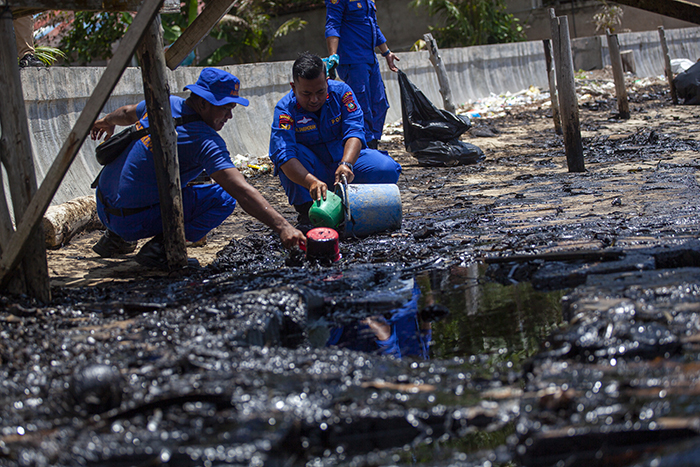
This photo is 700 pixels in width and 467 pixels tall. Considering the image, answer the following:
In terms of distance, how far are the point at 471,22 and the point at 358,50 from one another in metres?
14.0

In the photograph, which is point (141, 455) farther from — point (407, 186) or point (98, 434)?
point (407, 186)

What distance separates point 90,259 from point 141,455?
338cm

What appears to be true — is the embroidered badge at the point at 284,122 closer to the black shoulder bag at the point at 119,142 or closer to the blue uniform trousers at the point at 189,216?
the blue uniform trousers at the point at 189,216

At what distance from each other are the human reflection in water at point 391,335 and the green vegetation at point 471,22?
1692cm

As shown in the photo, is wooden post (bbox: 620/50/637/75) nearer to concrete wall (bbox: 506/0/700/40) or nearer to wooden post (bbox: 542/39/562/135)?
concrete wall (bbox: 506/0/700/40)

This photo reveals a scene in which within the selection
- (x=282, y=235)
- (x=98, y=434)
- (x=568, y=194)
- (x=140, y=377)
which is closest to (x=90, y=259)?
(x=282, y=235)

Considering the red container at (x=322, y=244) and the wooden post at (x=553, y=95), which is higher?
the wooden post at (x=553, y=95)

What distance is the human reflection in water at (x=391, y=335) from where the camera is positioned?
290cm

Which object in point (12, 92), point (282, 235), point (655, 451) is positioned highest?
point (12, 92)

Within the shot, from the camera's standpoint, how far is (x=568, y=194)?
19.6 ft

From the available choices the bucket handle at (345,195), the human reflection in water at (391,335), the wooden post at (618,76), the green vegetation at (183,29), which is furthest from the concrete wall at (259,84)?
the green vegetation at (183,29)

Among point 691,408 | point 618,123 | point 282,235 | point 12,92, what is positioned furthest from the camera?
point 618,123

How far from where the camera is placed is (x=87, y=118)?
10.9ft

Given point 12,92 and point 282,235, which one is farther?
point 282,235
